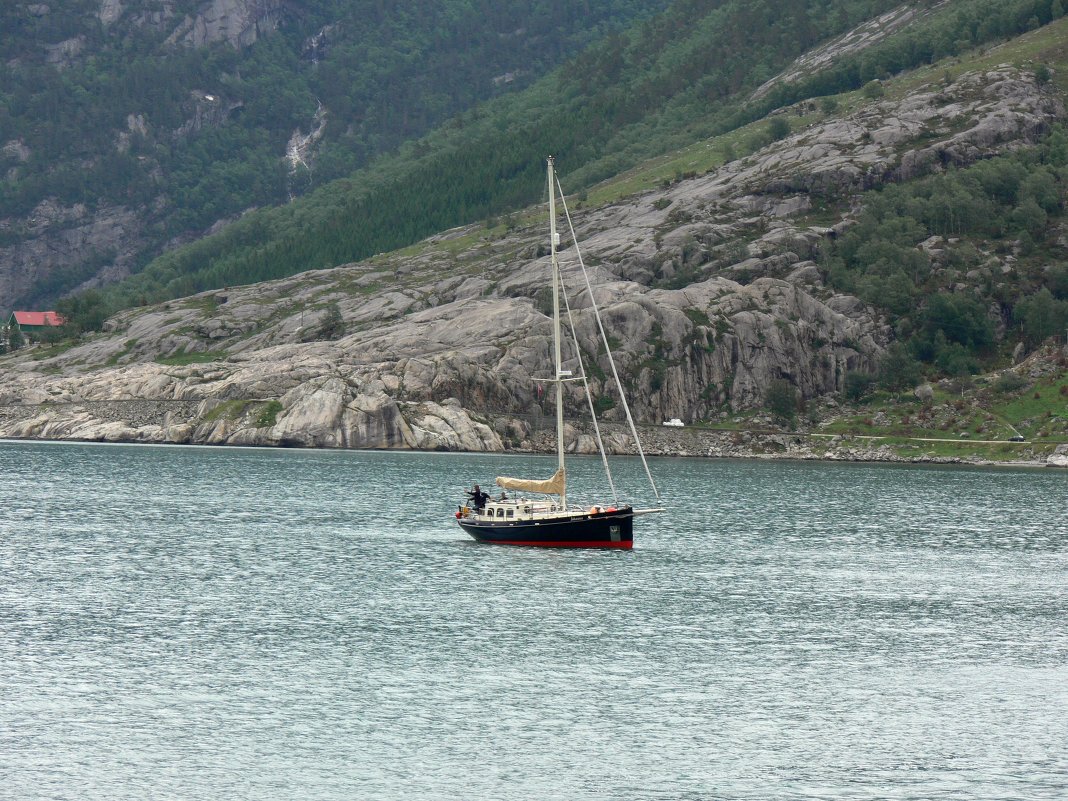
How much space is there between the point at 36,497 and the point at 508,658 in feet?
309

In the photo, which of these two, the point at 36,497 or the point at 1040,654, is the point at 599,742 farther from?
the point at 36,497

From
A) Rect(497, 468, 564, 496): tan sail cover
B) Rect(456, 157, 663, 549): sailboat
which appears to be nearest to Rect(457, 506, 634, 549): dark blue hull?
Rect(456, 157, 663, 549): sailboat

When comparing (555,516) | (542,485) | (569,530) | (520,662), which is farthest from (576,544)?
(520,662)

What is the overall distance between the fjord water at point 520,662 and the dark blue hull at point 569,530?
5.19ft

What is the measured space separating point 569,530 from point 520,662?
4012cm

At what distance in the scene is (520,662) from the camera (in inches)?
2672

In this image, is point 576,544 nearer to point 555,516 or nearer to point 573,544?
point 573,544

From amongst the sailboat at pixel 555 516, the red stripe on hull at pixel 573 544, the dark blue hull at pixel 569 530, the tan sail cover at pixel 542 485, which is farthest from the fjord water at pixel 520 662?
the tan sail cover at pixel 542 485

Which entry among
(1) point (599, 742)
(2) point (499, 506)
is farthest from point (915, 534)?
(1) point (599, 742)

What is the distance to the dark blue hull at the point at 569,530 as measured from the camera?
107 m

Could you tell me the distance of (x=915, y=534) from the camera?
12912 cm

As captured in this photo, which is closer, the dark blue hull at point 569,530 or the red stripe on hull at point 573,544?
the dark blue hull at point 569,530

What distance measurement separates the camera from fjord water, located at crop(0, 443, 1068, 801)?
50344 millimetres

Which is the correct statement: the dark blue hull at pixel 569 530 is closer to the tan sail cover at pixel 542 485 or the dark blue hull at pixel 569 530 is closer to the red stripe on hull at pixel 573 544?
the red stripe on hull at pixel 573 544
